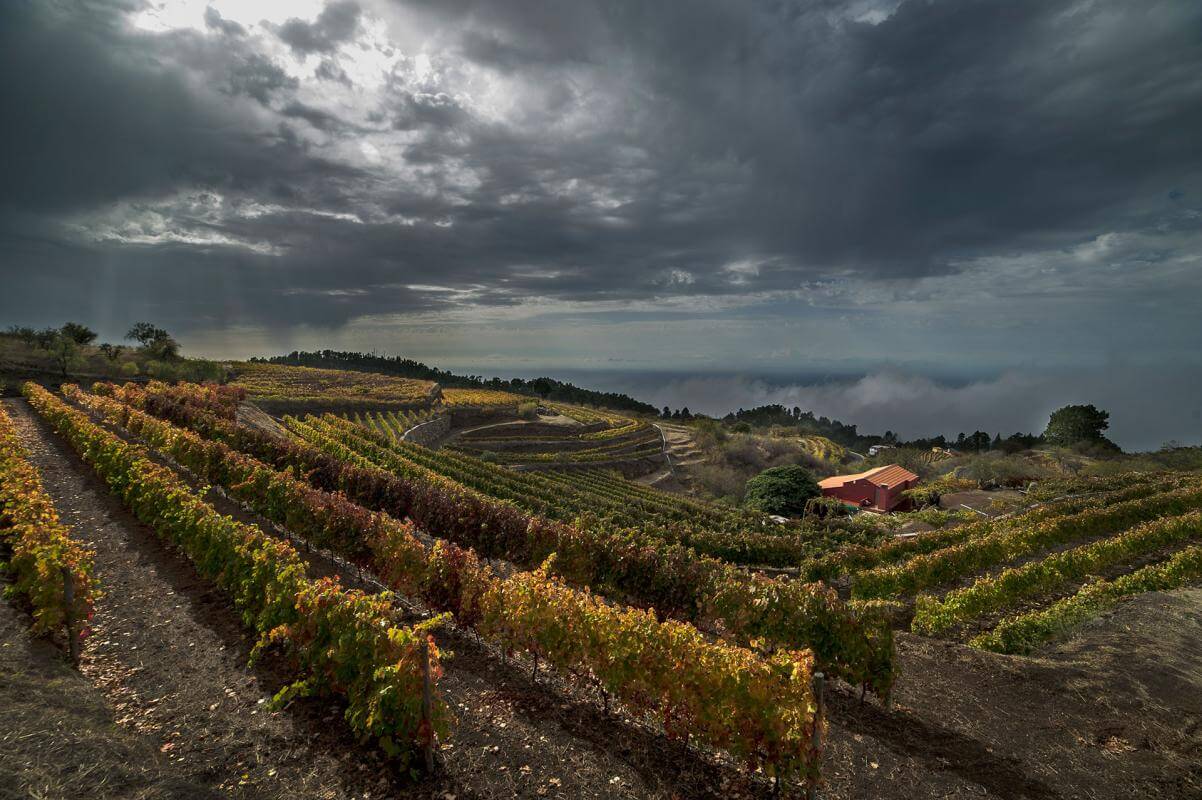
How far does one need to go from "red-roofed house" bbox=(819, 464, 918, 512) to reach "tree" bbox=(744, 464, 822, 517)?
6.52ft

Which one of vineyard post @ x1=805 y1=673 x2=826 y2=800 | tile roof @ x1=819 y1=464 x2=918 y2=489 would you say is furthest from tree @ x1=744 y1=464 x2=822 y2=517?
vineyard post @ x1=805 y1=673 x2=826 y2=800

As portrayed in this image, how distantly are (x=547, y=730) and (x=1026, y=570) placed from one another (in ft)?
58.5

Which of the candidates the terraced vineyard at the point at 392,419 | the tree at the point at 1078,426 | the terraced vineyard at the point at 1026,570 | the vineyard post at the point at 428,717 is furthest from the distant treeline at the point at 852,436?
the vineyard post at the point at 428,717

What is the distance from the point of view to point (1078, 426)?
3634 inches

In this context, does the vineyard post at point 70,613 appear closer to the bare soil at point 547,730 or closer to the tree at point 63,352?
the bare soil at point 547,730

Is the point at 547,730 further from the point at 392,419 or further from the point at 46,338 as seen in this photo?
the point at 46,338

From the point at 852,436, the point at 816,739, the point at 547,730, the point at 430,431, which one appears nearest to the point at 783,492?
the point at 430,431

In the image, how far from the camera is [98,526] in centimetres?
1702

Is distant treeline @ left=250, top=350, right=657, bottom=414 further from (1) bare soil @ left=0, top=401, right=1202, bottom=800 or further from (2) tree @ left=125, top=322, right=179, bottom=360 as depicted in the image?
(1) bare soil @ left=0, top=401, right=1202, bottom=800

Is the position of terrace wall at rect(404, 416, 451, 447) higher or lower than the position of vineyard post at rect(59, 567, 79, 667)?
lower

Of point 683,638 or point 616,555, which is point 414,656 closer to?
point 683,638

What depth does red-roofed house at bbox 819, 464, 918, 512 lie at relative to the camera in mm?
55019

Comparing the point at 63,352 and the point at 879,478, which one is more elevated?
the point at 63,352

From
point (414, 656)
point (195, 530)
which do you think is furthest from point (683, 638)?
point (195, 530)
